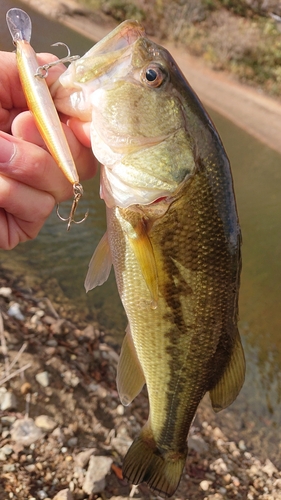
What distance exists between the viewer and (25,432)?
2.52 metres

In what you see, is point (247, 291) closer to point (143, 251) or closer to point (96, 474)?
point (96, 474)

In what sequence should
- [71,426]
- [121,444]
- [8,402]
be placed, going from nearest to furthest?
[8,402] → [71,426] → [121,444]

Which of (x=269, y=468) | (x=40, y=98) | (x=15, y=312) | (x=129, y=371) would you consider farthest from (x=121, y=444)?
(x=40, y=98)

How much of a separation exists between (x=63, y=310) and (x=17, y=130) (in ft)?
9.82

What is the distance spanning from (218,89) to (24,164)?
1729cm

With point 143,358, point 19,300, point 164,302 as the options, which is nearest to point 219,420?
point 19,300

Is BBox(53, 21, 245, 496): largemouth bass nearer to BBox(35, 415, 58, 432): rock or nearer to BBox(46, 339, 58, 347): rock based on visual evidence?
BBox(35, 415, 58, 432): rock

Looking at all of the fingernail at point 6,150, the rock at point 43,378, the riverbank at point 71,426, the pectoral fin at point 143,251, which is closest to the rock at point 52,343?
the riverbank at point 71,426

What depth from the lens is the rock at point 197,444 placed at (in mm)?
3521

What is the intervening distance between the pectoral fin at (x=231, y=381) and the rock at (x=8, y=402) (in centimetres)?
Result: 140

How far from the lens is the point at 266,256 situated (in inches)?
288

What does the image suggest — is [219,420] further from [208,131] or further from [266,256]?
[266,256]

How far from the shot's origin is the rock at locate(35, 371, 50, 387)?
116 inches

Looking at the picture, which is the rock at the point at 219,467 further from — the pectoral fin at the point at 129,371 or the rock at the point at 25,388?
the pectoral fin at the point at 129,371
